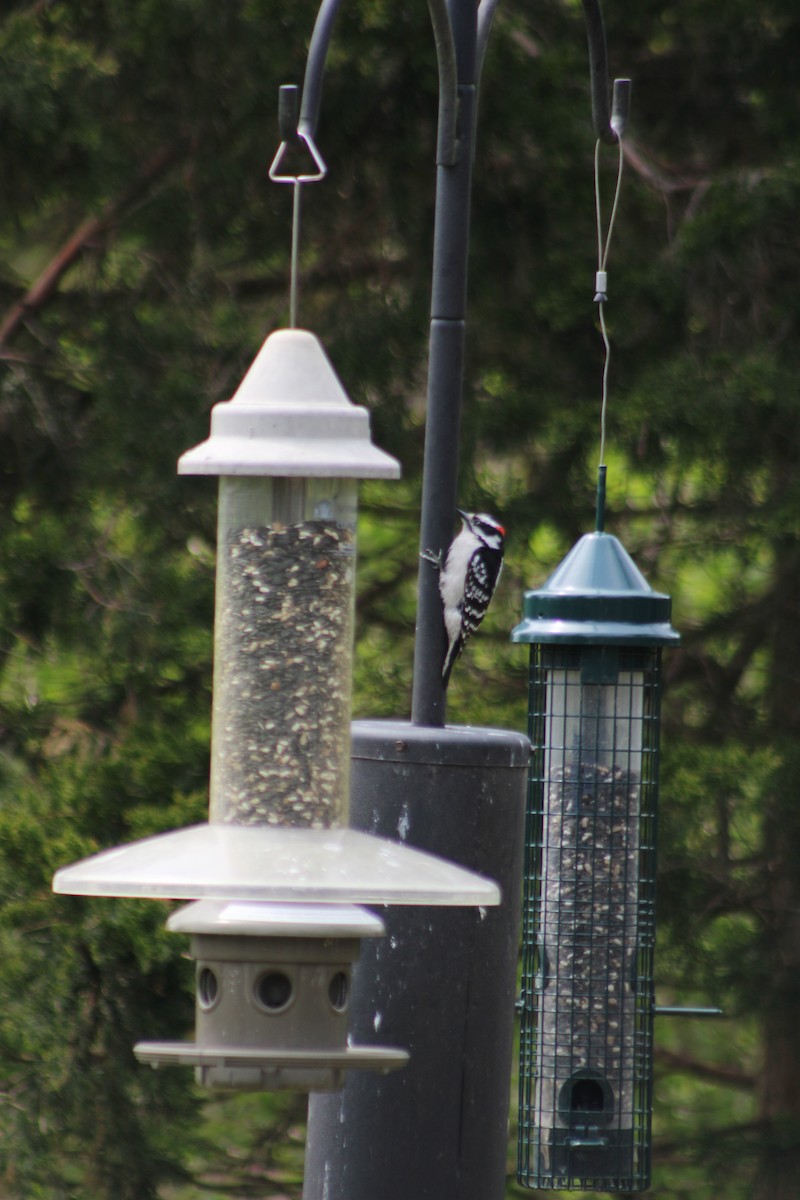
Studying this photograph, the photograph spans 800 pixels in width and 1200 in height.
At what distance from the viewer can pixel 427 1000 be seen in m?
3.57

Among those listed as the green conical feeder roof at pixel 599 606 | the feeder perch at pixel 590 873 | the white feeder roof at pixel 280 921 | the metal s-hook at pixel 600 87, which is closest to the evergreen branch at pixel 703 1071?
the feeder perch at pixel 590 873

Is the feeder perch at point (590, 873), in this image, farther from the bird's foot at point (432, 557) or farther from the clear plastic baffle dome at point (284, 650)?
the clear plastic baffle dome at point (284, 650)

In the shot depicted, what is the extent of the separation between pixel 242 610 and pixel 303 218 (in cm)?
453

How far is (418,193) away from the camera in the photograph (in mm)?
Answer: 7352

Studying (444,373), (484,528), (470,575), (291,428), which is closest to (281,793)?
(291,428)

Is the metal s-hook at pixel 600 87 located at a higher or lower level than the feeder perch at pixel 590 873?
higher

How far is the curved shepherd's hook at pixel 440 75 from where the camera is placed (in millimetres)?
3330

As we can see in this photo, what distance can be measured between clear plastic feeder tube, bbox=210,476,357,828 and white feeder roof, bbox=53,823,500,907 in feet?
0.78

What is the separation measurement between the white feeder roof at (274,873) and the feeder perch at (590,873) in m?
1.40

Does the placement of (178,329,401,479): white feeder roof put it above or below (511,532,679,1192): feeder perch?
above

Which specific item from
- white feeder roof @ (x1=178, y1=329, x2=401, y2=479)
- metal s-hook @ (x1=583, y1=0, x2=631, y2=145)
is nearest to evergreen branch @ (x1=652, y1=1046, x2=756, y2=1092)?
metal s-hook @ (x1=583, y1=0, x2=631, y2=145)

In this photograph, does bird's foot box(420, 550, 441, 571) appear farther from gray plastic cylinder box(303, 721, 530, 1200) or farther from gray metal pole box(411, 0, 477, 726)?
gray plastic cylinder box(303, 721, 530, 1200)

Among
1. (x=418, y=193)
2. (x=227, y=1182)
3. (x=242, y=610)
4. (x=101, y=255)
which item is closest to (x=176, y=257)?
(x=101, y=255)

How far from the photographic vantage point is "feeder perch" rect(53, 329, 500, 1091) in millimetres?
2814
